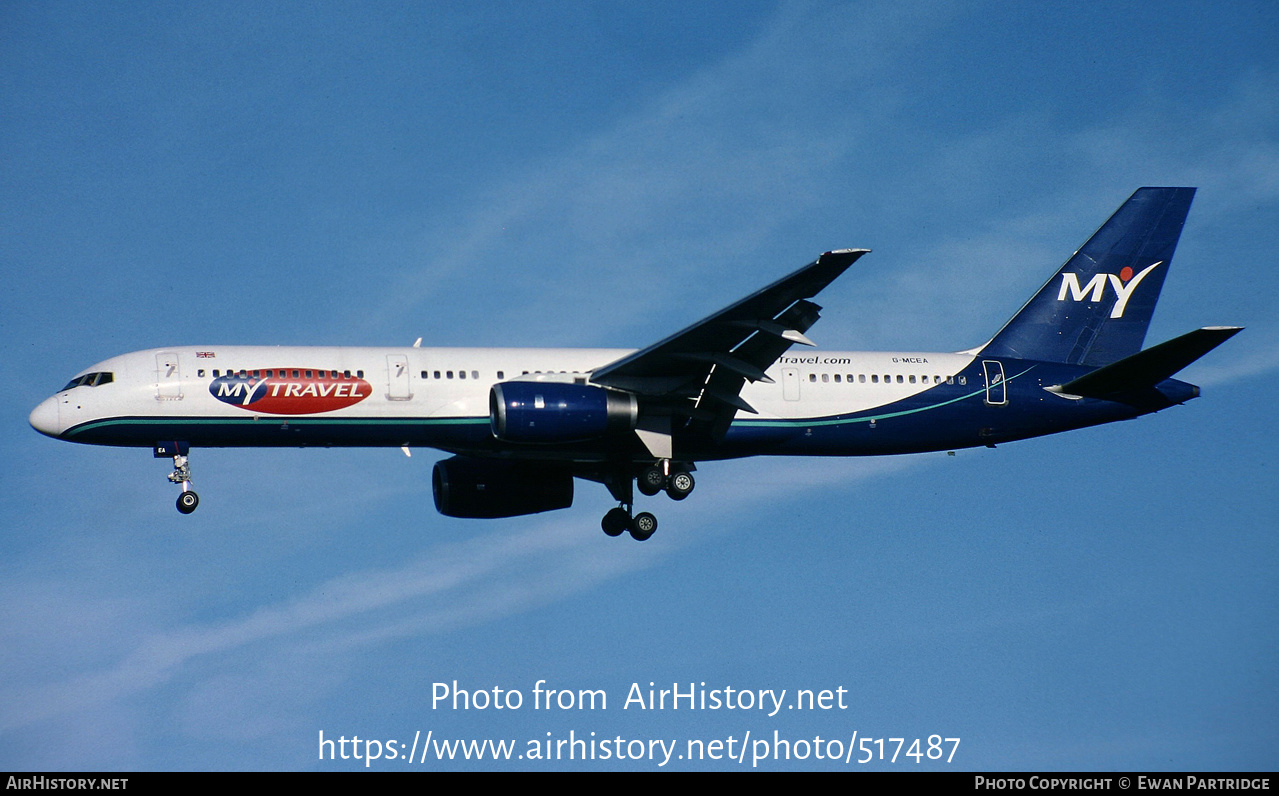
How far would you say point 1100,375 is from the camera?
4228 cm

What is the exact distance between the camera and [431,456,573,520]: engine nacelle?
1747 inches

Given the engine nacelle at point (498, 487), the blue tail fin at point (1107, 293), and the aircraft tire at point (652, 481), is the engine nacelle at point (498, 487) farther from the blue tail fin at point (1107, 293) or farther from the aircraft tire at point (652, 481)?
the blue tail fin at point (1107, 293)

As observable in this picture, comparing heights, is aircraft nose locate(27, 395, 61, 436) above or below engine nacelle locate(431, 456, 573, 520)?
above

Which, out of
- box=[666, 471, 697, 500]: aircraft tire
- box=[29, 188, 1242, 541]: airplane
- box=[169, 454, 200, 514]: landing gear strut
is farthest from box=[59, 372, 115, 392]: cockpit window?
box=[666, 471, 697, 500]: aircraft tire

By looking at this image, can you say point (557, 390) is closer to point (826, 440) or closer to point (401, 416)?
point (401, 416)

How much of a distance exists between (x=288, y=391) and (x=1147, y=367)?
22.5 metres

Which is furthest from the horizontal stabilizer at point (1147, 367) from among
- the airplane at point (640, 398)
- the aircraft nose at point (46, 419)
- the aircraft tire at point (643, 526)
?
the aircraft nose at point (46, 419)

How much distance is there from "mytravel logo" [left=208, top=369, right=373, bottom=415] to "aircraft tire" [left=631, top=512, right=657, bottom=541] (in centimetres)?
844

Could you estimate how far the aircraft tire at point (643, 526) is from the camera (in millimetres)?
42844

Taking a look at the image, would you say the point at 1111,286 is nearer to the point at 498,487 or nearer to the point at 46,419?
the point at 498,487

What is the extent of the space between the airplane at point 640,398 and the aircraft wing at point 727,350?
0.06 metres

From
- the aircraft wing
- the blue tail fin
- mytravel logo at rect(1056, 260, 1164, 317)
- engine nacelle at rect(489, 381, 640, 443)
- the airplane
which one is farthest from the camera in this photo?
mytravel logo at rect(1056, 260, 1164, 317)

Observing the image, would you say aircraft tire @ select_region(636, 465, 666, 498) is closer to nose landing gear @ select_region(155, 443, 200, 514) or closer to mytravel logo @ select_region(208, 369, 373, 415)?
mytravel logo @ select_region(208, 369, 373, 415)
